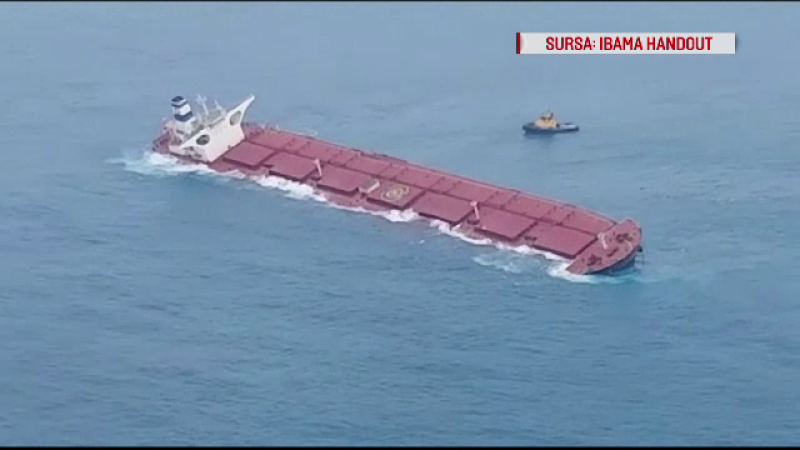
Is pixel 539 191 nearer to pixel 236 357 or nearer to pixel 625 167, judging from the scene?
pixel 625 167

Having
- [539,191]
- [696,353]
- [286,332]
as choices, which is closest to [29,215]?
[286,332]

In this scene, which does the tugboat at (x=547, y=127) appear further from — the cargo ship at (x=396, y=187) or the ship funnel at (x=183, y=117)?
the ship funnel at (x=183, y=117)

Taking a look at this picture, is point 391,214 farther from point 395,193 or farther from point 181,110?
point 181,110

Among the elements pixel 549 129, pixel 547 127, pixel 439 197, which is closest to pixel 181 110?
pixel 439 197

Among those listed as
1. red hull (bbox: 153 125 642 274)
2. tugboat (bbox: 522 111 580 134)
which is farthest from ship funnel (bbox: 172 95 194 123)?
tugboat (bbox: 522 111 580 134)

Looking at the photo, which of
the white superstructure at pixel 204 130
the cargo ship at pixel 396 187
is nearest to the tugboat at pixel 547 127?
the cargo ship at pixel 396 187

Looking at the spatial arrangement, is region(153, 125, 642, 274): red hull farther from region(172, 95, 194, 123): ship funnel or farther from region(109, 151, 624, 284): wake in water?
region(172, 95, 194, 123): ship funnel
